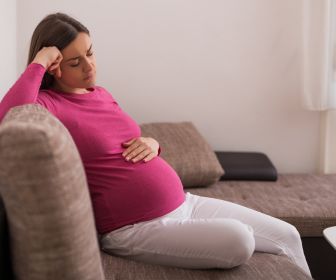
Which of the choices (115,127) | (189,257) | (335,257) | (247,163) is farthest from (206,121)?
(189,257)

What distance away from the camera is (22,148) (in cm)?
90

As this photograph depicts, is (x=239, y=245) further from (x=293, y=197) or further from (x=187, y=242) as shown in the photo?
(x=293, y=197)

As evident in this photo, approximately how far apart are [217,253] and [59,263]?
22.3 inches

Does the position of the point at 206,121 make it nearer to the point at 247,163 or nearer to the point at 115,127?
the point at 247,163

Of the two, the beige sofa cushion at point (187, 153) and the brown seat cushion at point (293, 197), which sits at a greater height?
the beige sofa cushion at point (187, 153)

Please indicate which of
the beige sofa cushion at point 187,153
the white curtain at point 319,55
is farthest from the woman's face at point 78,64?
the white curtain at point 319,55

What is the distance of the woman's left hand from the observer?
5.01 ft

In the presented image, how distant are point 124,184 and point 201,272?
0.34m

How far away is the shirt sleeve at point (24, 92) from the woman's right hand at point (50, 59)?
26mm

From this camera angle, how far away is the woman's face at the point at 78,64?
1.53 metres

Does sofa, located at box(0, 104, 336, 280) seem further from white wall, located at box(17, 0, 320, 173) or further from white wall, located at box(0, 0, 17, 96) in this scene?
white wall, located at box(17, 0, 320, 173)

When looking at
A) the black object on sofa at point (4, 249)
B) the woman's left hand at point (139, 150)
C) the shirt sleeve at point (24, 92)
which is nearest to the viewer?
the black object on sofa at point (4, 249)

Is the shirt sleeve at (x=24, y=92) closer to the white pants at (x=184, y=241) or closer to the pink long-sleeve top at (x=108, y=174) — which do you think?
the pink long-sleeve top at (x=108, y=174)

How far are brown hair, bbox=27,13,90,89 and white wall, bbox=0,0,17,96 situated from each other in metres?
0.72
